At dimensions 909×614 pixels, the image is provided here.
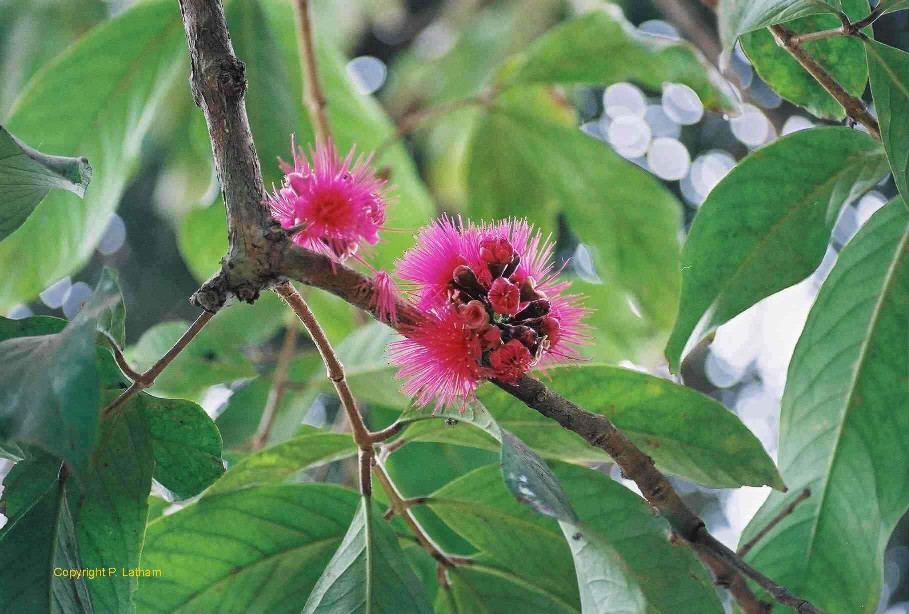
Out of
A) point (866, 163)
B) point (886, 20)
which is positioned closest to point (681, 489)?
point (886, 20)

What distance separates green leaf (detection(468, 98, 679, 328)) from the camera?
61.4 inches

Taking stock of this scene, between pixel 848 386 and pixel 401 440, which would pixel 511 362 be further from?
pixel 848 386

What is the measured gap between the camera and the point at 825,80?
2.96ft

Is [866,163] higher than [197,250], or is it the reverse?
[197,250]

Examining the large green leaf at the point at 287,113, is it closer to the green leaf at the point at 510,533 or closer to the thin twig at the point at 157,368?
the green leaf at the point at 510,533

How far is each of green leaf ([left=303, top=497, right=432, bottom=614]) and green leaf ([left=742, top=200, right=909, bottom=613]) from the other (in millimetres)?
487

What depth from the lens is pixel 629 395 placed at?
36.8 inches

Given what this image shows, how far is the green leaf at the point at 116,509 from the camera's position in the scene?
0.79 meters

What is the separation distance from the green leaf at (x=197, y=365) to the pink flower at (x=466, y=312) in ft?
1.96

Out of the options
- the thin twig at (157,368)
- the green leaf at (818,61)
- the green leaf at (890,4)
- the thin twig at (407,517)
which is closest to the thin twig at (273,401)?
the thin twig at (407,517)

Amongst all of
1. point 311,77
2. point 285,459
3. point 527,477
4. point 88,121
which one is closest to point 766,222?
point 527,477

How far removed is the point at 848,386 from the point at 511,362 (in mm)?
522

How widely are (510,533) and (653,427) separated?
19cm

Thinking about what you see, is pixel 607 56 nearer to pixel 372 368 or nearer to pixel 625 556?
pixel 372 368
